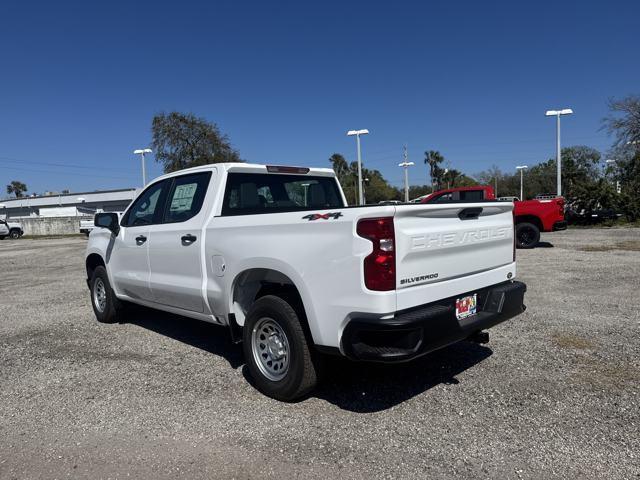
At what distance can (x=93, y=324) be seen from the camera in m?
6.52

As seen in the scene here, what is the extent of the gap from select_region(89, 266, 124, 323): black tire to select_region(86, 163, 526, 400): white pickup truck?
104 centimetres

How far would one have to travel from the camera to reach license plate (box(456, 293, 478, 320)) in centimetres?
359

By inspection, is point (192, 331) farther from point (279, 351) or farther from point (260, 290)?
point (279, 351)

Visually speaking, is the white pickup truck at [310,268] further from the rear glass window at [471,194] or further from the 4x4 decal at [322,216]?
the rear glass window at [471,194]

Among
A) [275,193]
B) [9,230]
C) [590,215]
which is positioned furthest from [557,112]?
[9,230]

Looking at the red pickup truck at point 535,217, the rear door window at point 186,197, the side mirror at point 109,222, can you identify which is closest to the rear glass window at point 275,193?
the rear door window at point 186,197

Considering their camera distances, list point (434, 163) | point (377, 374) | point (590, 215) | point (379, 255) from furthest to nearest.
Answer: point (434, 163) < point (590, 215) < point (377, 374) < point (379, 255)

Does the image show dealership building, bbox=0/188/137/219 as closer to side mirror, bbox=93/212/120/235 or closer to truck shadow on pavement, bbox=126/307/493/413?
side mirror, bbox=93/212/120/235

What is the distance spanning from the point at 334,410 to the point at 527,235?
1216 cm

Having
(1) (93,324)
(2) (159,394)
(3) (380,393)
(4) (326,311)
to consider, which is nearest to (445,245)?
(4) (326,311)

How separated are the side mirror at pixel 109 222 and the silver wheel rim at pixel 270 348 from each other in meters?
2.86

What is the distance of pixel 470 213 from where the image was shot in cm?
378

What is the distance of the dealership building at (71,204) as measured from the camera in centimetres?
7188

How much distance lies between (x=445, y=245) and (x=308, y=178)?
2.31m
